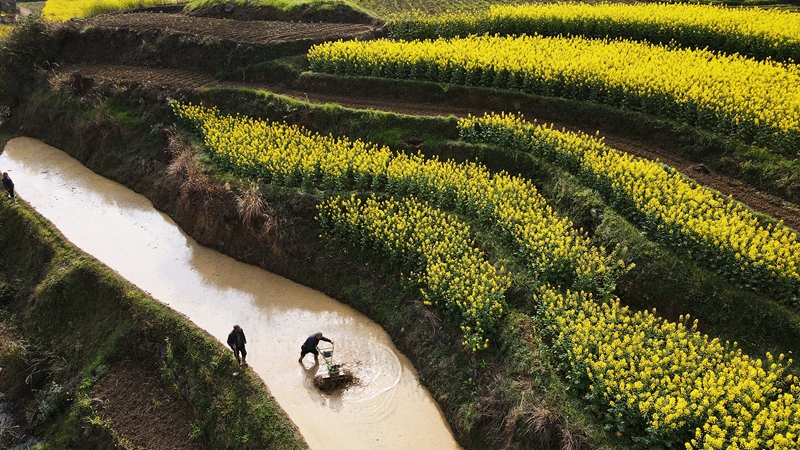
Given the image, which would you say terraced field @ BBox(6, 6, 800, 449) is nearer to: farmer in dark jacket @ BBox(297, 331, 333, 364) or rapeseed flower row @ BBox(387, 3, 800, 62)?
rapeseed flower row @ BBox(387, 3, 800, 62)

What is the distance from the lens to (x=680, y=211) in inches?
509

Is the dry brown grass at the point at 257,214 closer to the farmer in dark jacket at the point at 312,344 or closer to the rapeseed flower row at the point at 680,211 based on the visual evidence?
the farmer in dark jacket at the point at 312,344

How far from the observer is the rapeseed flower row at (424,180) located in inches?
520

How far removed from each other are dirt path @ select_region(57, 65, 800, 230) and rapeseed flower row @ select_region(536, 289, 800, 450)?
192 inches

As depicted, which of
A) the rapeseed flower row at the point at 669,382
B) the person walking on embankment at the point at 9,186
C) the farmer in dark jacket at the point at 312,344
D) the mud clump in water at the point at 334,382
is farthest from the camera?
the person walking on embankment at the point at 9,186

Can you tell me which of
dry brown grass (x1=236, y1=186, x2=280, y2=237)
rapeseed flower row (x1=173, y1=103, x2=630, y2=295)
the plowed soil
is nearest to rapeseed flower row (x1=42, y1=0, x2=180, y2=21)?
the plowed soil

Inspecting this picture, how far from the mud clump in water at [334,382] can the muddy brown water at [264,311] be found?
0.48 ft

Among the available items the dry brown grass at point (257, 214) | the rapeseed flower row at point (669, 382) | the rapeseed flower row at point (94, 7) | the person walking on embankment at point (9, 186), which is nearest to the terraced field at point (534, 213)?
the rapeseed flower row at point (669, 382)

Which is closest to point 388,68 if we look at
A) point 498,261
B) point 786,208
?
point 498,261

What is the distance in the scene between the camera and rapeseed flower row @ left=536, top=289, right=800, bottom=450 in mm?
9094

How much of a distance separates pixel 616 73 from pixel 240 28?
18991 mm

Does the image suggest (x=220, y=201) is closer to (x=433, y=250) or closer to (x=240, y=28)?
(x=433, y=250)

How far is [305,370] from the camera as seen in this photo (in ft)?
44.4

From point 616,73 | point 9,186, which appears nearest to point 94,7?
point 9,186
